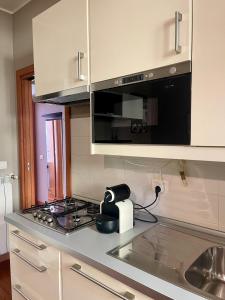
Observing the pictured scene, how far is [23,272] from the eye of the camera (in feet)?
4.77

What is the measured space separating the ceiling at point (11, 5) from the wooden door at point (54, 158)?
1.88 metres

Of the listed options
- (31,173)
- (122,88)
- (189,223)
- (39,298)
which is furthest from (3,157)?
(189,223)

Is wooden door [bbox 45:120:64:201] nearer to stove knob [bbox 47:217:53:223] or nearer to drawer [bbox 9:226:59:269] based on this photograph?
drawer [bbox 9:226:59:269]

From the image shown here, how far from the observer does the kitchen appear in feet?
2.85

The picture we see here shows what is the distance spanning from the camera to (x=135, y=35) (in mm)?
1031

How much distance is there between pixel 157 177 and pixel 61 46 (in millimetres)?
943

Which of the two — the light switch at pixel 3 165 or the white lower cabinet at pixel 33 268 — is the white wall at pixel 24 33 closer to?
the light switch at pixel 3 165

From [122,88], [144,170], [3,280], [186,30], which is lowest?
[3,280]

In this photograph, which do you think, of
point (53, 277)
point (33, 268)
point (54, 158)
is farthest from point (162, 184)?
point (54, 158)

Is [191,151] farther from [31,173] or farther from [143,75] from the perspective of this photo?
[31,173]

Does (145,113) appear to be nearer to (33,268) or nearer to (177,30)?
(177,30)

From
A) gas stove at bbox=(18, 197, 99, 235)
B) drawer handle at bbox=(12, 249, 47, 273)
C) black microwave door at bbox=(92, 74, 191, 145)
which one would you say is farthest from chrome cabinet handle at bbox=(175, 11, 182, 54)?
drawer handle at bbox=(12, 249, 47, 273)

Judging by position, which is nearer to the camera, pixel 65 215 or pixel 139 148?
pixel 139 148

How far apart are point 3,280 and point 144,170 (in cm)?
Result: 183
